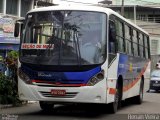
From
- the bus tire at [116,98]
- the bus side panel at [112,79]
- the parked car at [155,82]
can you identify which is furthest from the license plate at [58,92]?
the parked car at [155,82]

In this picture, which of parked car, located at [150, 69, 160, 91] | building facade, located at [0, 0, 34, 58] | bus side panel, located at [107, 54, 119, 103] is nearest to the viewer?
bus side panel, located at [107, 54, 119, 103]

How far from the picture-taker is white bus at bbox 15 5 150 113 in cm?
1345

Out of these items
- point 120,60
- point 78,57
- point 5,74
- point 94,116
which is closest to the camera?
point 78,57

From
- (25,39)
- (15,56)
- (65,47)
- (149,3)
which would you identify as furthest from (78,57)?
(149,3)

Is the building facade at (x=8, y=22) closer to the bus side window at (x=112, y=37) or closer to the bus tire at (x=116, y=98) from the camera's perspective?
the bus tire at (x=116, y=98)

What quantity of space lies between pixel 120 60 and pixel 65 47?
2.48m

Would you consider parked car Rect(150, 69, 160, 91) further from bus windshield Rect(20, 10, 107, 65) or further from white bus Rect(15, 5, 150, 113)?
bus windshield Rect(20, 10, 107, 65)

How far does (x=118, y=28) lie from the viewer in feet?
51.2

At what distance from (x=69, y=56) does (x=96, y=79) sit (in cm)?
98

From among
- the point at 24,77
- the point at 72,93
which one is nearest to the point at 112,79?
the point at 72,93

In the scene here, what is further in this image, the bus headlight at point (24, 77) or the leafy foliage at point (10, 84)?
the leafy foliage at point (10, 84)

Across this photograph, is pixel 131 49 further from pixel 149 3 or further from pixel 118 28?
pixel 149 3

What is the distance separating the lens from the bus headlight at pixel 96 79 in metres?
13.4

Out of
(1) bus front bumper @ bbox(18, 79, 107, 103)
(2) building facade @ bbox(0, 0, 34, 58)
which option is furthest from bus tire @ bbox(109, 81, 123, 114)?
(2) building facade @ bbox(0, 0, 34, 58)
